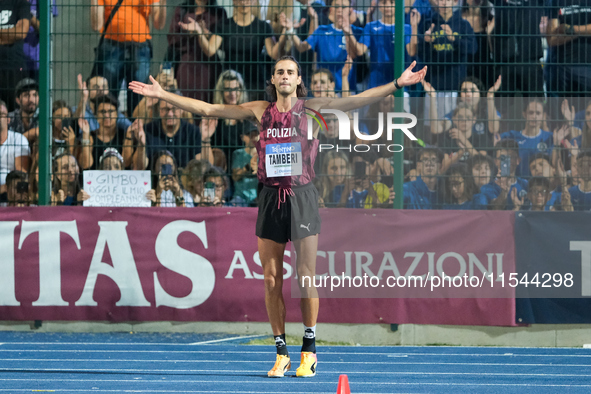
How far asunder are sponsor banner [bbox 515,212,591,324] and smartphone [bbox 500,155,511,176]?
45 cm

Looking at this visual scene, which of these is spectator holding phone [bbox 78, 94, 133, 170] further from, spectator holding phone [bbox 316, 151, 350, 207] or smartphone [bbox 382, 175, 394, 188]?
smartphone [bbox 382, 175, 394, 188]

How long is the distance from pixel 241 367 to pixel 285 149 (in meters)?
1.96

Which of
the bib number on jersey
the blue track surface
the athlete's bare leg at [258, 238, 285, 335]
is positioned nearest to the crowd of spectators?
the blue track surface

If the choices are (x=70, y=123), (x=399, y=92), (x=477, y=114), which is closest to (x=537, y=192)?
(x=477, y=114)

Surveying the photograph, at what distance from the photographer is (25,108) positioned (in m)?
8.71

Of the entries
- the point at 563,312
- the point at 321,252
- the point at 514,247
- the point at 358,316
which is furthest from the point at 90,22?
the point at 563,312

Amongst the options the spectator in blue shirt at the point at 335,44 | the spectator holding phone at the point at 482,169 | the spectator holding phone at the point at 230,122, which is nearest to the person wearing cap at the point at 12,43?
the spectator holding phone at the point at 230,122

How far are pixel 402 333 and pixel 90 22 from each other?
4739 mm

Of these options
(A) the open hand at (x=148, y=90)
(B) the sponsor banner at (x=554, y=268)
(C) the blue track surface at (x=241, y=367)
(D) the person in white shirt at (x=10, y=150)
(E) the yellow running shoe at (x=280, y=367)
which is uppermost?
(A) the open hand at (x=148, y=90)

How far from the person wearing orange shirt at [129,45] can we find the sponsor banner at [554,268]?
430 centimetres

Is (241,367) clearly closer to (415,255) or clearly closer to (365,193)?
(415,255)

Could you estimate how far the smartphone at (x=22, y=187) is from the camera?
874cm

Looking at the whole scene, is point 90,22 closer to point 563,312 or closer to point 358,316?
point 358,316

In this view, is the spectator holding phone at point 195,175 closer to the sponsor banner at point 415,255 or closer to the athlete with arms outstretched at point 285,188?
the sponsor banner at point 415,255
